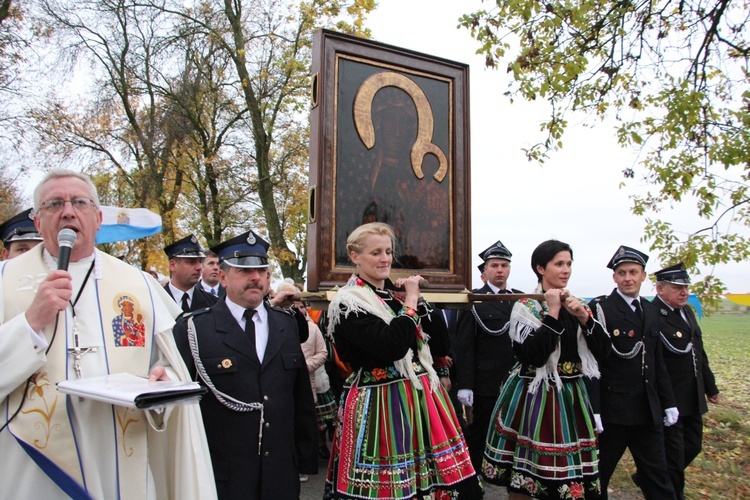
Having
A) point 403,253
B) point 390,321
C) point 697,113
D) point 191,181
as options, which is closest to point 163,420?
point 390,321

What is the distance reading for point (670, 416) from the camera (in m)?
4.55

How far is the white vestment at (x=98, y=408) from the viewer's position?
1.93 metres

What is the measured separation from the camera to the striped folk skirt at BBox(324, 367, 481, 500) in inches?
116

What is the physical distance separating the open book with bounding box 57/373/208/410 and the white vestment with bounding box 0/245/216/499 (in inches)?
5.8

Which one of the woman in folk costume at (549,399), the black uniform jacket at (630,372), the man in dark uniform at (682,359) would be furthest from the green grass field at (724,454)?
the woman in folk costume at (549,399)

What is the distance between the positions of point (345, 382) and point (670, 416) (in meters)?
2.78

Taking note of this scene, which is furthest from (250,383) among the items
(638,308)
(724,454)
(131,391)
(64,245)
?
(724,454)

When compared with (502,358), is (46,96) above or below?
above

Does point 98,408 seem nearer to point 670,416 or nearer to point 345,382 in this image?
point 345,382

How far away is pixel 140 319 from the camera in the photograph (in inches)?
93.6

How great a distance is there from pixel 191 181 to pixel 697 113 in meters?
13.3

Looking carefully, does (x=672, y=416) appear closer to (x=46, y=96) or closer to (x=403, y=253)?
(x=403, y=253)

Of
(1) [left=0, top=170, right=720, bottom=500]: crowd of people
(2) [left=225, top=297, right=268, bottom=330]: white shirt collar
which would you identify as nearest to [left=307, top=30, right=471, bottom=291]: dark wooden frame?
(1) [left=0, top=170, right=720, bottom=500]: crowd of people

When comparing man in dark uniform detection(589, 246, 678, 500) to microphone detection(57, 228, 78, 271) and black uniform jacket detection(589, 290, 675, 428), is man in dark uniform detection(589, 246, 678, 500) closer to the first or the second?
black uniform jacket detection(589, 290, 675, 428)
